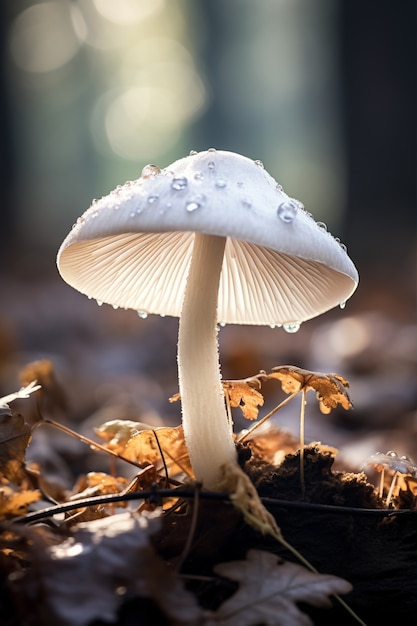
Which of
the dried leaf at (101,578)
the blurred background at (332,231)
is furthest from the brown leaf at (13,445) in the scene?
the blurred background at (332,231)

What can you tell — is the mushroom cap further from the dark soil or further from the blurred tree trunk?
the blurred tree trunk

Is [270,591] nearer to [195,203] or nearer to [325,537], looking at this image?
[325,537]

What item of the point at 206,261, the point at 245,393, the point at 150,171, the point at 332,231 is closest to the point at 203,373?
the point at 245,393

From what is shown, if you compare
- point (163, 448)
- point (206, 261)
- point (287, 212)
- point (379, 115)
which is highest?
point (379, 115)

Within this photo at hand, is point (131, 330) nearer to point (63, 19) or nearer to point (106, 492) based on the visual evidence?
point (106, 492)

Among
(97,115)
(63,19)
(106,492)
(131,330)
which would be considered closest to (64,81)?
(63,19)

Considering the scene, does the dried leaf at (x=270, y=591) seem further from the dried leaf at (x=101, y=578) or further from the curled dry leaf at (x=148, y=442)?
the curled dry leaf at (x=148, y=442)
